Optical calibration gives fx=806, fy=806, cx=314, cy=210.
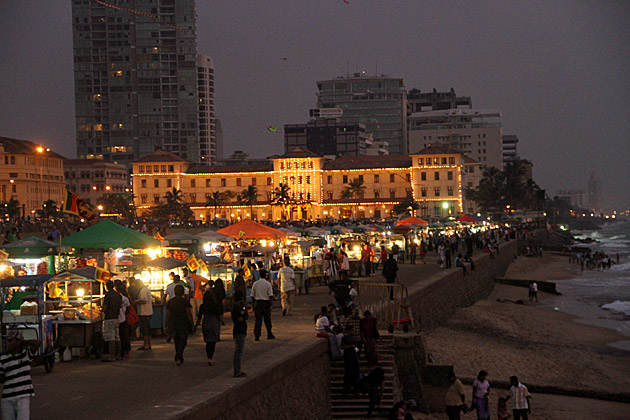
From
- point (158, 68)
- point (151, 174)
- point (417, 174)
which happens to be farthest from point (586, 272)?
point (158, 68)

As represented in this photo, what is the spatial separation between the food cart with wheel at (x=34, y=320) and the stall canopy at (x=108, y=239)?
583 centimetres

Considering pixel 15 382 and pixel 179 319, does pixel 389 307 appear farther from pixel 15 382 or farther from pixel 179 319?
pixel 15 382

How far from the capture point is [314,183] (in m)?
118

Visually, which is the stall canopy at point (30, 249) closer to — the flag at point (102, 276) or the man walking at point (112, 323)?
the flag at point (102, 276)

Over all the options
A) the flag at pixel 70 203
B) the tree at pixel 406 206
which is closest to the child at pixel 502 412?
the flag at pixel 70 203

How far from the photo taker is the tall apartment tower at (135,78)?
168375mm

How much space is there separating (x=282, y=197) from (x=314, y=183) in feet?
22.0

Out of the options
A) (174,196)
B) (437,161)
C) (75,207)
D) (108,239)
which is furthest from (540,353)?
(174,196)

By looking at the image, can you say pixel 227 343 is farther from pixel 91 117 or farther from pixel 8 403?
pixel 91 117

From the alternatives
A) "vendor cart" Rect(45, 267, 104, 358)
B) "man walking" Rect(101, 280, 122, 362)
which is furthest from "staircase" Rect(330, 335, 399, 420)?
"vendor cart" Rect(45, 267, 104, 358)

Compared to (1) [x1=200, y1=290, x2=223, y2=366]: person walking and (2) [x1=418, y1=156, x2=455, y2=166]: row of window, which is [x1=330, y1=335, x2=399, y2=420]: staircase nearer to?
(1) [x1=200, y1=290, x2=223, y2=366]: person walking

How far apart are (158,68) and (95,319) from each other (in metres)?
161

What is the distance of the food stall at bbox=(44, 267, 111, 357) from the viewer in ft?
45.8

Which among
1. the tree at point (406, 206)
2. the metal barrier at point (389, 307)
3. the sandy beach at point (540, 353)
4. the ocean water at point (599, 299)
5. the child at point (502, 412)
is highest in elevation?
the tree at point (406, 206)
